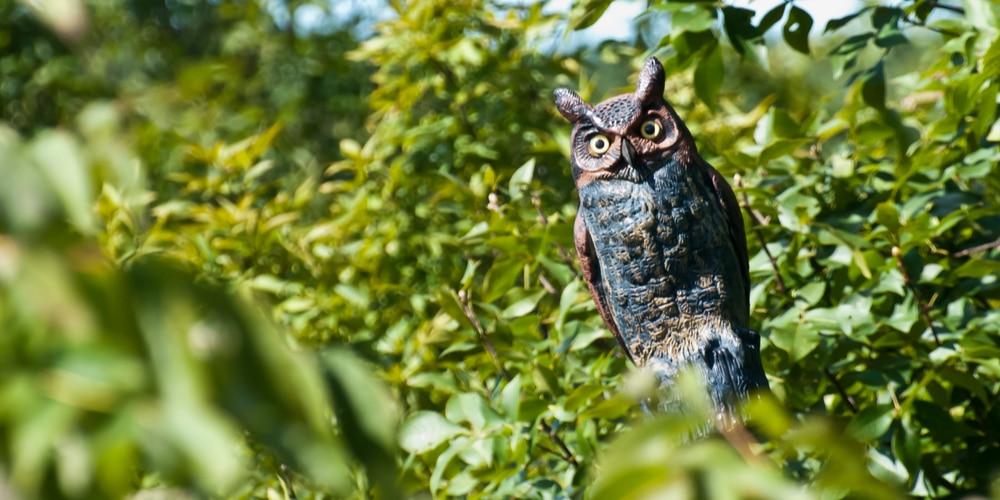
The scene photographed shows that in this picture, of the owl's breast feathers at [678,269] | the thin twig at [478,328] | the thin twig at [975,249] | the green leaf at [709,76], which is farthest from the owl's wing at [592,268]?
the thin twig at [975,249]

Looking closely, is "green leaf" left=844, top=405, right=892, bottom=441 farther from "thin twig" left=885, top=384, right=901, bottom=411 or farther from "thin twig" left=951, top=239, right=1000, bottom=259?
"thin twig" left=951, top=239, right=1000, bottom=259

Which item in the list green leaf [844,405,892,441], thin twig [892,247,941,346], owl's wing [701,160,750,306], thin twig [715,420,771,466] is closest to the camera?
thin twig [715,420,771,466]

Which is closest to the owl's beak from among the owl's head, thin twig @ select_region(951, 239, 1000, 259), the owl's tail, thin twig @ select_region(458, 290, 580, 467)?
the owl's head

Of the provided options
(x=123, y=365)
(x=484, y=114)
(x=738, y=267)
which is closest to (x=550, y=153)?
(x=484, y=114)

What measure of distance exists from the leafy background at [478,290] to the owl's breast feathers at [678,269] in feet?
0.46

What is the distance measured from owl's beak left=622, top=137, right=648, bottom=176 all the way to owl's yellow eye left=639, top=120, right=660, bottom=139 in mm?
35

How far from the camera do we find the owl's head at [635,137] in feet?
5.02

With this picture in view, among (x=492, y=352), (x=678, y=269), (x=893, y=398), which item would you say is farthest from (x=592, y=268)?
(x=893, y=398)

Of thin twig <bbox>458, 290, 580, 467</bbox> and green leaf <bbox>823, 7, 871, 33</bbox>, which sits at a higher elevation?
green leaf <bbox>823, 7, 871, 33</bbox>

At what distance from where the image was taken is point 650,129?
5.08ft

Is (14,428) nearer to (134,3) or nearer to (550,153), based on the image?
(550,153)

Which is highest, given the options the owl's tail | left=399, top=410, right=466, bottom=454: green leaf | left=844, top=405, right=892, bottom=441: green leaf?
the owl's tail

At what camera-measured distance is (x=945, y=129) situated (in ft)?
6.73

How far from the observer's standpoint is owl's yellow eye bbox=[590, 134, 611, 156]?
1545 millimetres
